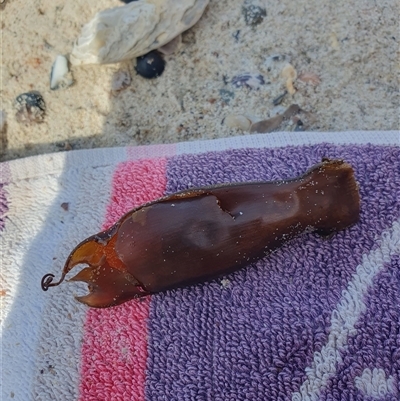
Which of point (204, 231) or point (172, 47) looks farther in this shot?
point (172, 47)

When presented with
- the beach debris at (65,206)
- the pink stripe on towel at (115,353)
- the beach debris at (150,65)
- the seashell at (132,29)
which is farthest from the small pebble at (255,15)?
the pink stripe on towel at (115,353)

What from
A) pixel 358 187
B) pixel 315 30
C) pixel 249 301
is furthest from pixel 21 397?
pixel 315 30

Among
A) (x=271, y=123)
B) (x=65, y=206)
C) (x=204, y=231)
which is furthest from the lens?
(x=271, y=123)

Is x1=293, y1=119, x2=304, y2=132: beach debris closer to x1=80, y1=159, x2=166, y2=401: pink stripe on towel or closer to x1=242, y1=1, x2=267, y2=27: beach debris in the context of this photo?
x1=242, y1=1, x2=267, y2=27: beach debris

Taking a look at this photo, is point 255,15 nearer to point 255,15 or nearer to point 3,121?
point 255,15

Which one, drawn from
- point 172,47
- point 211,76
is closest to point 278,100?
point 211,76

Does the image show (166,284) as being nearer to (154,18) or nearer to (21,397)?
(21,397)
